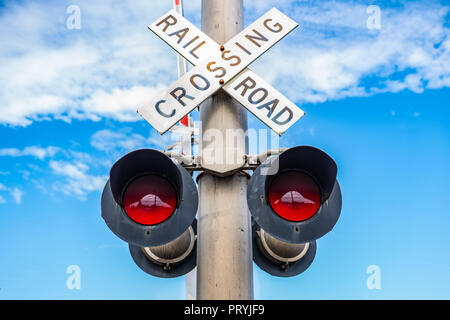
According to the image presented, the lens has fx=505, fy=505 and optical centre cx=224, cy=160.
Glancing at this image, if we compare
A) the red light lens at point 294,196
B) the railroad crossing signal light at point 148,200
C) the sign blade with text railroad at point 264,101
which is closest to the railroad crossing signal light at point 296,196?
the red light lens at point 294,196

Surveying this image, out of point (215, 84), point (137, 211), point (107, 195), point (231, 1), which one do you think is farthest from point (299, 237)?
point (231, 1)

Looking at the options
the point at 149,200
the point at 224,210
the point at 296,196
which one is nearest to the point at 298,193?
the point at 296,196

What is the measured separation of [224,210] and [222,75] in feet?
2.74

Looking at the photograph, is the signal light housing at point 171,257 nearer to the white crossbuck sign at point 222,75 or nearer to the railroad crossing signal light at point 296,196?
the white crossbuck sign at point 222,75

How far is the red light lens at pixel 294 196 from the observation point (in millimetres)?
2457

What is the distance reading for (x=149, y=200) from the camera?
2516mm

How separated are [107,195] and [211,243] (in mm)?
667

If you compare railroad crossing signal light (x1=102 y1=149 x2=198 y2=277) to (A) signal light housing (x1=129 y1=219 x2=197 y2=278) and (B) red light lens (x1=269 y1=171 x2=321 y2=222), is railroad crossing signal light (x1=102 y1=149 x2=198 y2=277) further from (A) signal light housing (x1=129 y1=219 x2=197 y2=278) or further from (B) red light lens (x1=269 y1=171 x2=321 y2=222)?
(A) signal light housing (x1=129 y1=219 x2=197 y2=278)

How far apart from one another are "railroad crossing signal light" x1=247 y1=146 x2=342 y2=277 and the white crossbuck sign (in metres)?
0.50

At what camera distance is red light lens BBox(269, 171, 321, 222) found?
8.06 ft

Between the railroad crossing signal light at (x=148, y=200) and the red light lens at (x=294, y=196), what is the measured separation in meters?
0.40

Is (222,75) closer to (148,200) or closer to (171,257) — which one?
(148,200)

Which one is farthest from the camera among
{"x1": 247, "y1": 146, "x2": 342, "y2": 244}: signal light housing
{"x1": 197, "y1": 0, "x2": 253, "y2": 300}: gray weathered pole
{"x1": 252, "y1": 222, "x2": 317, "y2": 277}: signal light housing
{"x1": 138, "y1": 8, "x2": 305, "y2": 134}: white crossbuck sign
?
{"x1": 252, "y1": 222, "x2": 317, "y2": 277}: signal light housing

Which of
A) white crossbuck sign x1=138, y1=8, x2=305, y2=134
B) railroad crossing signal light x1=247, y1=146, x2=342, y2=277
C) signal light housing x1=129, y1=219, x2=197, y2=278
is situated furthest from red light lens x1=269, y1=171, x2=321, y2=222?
signal light housing x1=129, y1=219, x2=197, y2=278
